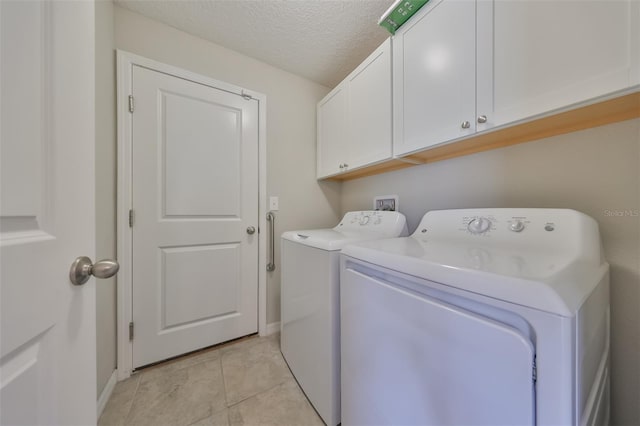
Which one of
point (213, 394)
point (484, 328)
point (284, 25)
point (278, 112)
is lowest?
point (213, 394)

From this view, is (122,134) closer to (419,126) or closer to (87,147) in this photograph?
(87,147)

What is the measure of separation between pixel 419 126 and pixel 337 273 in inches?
35.6

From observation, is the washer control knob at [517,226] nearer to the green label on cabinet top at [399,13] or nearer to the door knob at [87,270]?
the green label on cabinet top at [399,13]

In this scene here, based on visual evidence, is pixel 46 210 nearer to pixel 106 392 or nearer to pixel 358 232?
pixel 358 232

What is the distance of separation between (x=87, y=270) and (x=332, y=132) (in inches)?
69.3

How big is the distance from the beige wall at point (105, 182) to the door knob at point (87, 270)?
0.94 m

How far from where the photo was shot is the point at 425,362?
0.62 m

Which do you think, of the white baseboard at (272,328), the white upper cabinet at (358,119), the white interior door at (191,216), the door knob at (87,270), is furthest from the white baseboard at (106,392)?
the white upper cabinet at (358,119)

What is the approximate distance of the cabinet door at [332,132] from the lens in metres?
1.76

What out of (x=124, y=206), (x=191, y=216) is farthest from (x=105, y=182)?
(x=191, y=216)

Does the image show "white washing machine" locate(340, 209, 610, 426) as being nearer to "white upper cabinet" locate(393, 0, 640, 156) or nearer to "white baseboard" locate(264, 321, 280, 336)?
"white upper cabinet" locate(393, 0, 640, 156)

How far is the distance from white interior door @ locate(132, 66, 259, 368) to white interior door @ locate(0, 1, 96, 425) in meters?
1.13

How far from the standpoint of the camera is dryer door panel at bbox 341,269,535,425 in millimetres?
469

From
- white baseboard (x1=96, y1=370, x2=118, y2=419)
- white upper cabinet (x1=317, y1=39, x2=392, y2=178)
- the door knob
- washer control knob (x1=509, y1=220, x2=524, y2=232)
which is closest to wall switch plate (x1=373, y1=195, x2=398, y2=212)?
white upper cabinet (x1=317, y1=39, x2=392, y2=178)
